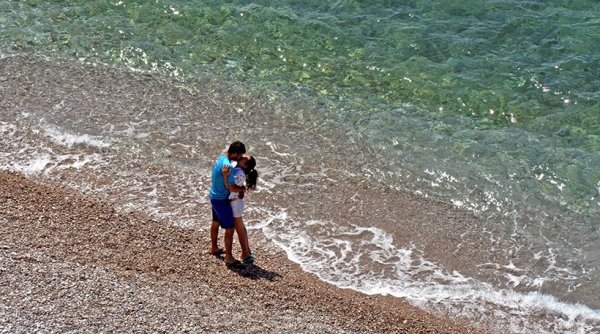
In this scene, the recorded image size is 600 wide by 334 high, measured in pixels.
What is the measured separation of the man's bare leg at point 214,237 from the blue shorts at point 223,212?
0.40 ft

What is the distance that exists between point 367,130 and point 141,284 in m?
6.56

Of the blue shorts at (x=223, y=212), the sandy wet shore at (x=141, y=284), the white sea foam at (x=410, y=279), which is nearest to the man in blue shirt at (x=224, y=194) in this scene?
the blue shorts at (x=223, y=212)

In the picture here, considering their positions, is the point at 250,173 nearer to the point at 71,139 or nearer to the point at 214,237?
the point at 214,237

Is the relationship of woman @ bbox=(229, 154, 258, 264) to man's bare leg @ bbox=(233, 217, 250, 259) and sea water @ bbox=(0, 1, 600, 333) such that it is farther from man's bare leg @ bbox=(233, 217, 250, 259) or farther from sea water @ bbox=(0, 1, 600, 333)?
sea water @ bbox=(0, 1, 600, 333)

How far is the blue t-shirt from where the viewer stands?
11.2 meters

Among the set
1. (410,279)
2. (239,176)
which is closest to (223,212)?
(239,176)

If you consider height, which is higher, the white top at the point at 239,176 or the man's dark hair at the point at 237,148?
the man's dark hair at the point at 237,148

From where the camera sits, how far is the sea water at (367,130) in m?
12.9

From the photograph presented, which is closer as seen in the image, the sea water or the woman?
the woman

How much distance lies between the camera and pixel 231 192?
1140cm

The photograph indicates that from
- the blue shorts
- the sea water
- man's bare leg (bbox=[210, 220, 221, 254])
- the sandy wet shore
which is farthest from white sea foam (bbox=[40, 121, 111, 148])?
the blue shorts

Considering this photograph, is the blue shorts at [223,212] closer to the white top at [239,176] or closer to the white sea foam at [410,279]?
the white top at [239,176]

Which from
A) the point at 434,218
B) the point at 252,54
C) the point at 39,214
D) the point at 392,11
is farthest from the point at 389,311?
the point at 392,11

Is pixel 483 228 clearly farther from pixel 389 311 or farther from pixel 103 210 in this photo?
pixel 103 210
